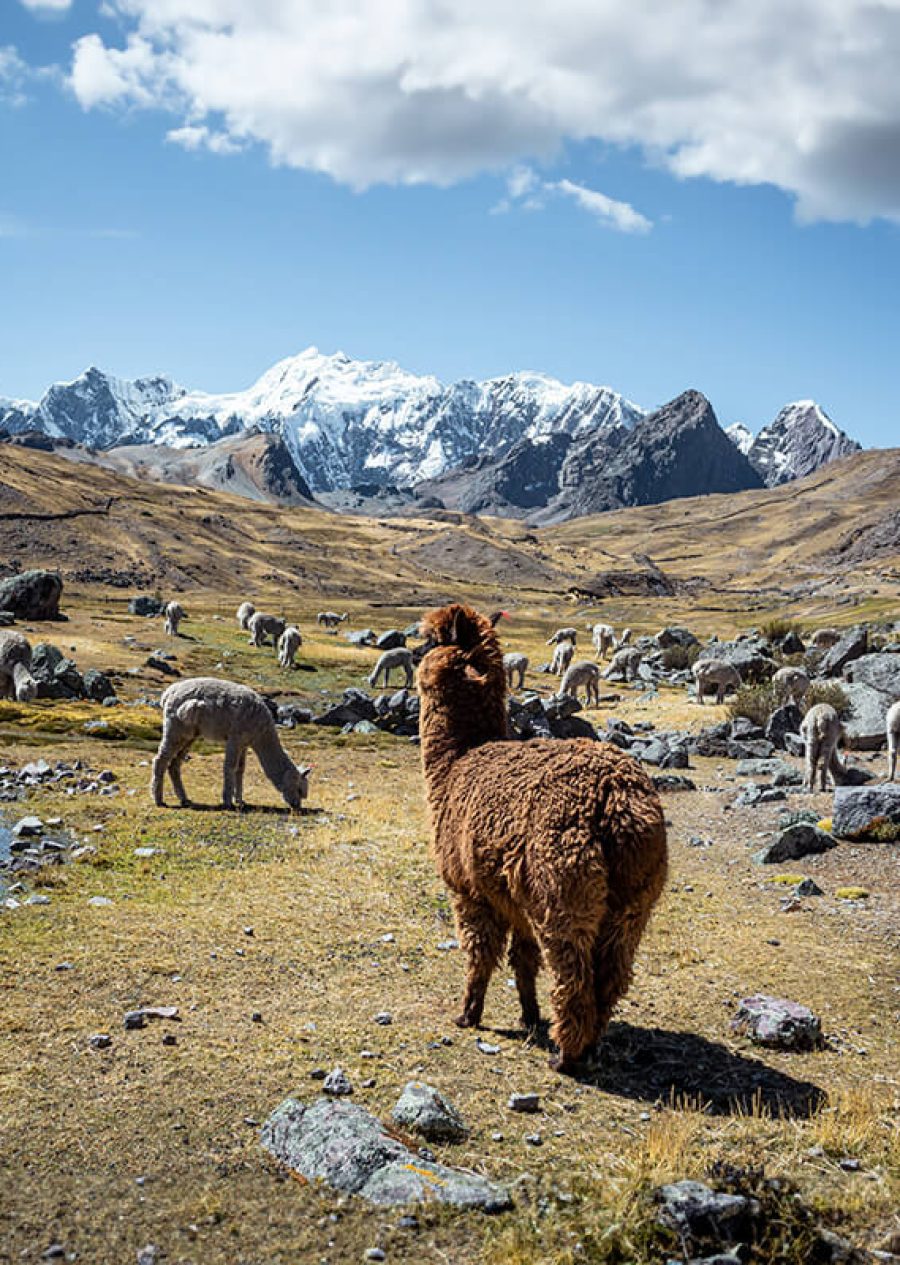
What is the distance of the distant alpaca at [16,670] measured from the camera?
3172cm

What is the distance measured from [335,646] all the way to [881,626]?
3884 centimetres

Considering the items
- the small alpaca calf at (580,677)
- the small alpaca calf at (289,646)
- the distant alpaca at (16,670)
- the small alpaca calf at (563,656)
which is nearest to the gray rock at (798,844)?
the distant alpaca at (16,670)

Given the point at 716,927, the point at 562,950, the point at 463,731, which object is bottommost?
the point at 716,927

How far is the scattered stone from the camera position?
739 centimetres

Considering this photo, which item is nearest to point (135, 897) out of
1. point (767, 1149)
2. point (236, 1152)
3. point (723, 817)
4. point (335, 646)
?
point (236, 1152)

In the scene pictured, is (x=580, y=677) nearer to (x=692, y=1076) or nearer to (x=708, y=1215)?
(x=692, y=1076)

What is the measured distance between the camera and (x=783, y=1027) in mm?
8734

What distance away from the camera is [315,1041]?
27.6 ft

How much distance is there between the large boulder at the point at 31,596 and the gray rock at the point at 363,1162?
58864 millimetres

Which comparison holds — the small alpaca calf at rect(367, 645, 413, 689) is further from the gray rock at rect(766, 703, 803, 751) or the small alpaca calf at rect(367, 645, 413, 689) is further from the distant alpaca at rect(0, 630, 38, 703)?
the gray rock at rect(766, 703, 803, 751)

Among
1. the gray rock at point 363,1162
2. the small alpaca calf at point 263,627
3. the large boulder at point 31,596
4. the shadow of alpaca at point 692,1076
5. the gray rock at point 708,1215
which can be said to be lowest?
the shadow of alpaca at point 692,1076

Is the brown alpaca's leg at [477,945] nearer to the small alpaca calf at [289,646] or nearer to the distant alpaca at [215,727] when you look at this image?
the distant alpaca at [215,727]

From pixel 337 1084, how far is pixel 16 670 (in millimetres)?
28882

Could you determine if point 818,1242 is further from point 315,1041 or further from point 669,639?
point 669,639
